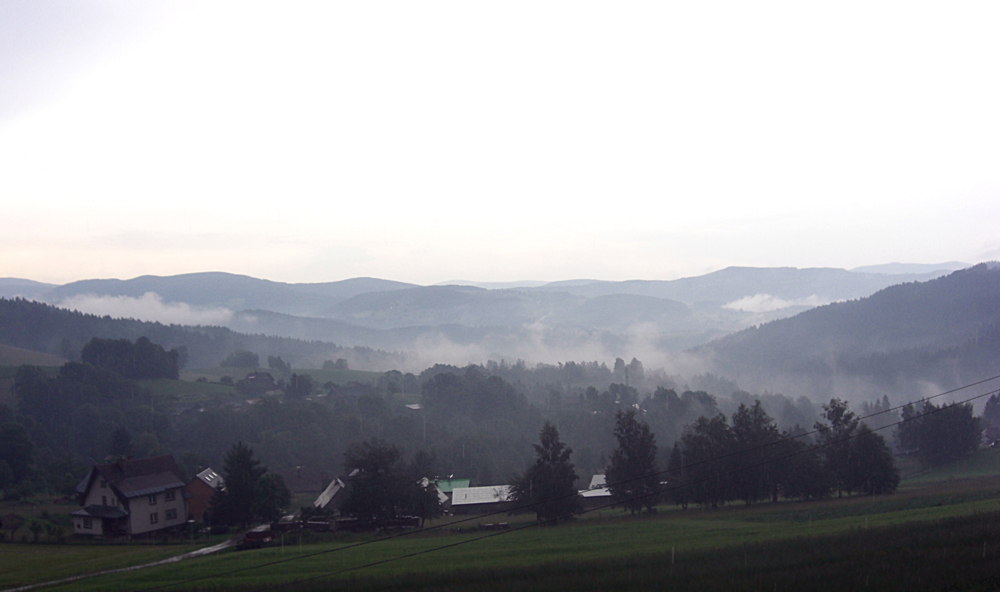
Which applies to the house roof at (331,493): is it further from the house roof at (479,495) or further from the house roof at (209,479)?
the house roof at (479,495)

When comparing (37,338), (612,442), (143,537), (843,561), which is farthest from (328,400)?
(37,338)

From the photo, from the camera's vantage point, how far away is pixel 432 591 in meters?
21.1

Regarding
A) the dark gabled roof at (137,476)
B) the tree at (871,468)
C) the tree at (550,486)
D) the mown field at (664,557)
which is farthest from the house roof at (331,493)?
the tree at (871,468)

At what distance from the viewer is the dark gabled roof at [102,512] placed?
45.2 metres

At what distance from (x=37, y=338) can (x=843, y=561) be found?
711 feet

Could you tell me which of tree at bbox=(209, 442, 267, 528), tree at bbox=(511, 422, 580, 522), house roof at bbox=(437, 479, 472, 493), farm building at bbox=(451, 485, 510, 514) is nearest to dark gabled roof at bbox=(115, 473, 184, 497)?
tree at bbox=(209, 442, 267, 528)

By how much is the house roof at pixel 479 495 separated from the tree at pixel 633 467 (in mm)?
12948

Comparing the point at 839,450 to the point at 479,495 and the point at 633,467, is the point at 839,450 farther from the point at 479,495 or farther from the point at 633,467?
the point at 479,495

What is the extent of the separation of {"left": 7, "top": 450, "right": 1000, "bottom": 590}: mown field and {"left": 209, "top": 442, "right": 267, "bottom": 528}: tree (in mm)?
9819

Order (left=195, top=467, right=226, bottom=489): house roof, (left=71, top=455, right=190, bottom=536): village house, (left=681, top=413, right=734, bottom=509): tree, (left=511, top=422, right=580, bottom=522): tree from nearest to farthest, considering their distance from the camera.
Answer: (left=511, top=422, right=580, bottom=522): tree → (left=681, top=413, right=734, bottom=509): tree → (left=71, top=455, right=190, bottom=536): village house → (left=195, top=467, right=226, bottom=489): house roof

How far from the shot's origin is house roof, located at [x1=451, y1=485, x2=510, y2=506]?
195ft

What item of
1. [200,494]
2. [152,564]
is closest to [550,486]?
[152,564]

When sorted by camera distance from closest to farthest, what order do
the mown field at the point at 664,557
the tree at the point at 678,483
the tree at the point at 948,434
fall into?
the mown field at the point at 664,557, the tree at the point at 678,483, the tree at the point at 948,434

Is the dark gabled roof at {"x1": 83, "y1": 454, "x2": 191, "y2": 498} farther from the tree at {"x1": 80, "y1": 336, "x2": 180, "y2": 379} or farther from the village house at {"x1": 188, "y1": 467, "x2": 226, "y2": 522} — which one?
the tree at {"x1": 80, "y1": 336, "x2": 180, "y2": 379}
